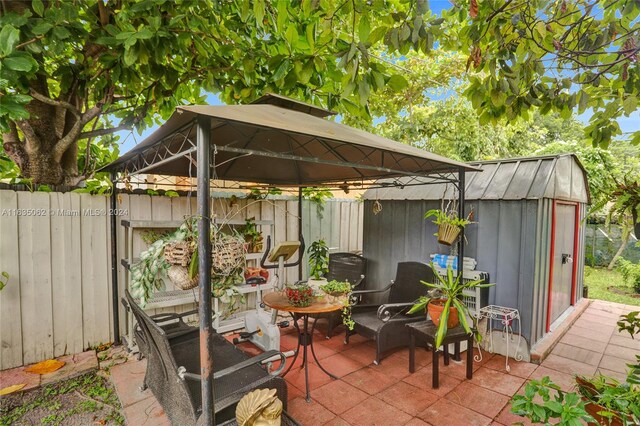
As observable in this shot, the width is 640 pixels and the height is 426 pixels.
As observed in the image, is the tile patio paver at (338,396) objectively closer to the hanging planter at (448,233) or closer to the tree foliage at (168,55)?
the hanging planter at (448,233)

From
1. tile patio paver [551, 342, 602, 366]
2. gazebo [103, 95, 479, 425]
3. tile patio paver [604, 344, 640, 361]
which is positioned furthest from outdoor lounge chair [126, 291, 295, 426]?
tile patio paver [604, 344, 640, 361]

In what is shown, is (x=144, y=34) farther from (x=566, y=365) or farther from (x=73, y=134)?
(x=566, y=365)

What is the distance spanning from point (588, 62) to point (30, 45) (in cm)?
459

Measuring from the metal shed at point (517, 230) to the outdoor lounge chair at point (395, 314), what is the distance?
692 millimetres

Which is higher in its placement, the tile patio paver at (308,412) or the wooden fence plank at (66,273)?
the wooden fence plank at (66,273)

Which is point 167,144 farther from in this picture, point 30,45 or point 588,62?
point 588,62

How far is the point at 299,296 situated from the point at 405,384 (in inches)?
54.5

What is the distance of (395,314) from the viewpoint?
3.80 meters

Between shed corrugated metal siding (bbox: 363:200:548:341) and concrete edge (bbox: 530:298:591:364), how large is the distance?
22 cm

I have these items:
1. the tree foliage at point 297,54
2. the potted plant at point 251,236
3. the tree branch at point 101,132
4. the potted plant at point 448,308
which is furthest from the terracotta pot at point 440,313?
the tree branch at point 101,132

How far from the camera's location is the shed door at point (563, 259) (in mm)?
4297

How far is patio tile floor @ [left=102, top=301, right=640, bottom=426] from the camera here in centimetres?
262

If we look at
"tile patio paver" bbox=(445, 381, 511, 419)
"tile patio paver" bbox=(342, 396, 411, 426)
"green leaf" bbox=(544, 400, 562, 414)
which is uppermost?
"green leaf" bbox=(544, 400, 562, 414)

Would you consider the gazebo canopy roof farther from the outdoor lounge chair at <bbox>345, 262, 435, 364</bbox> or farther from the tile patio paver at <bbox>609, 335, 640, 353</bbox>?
the tile patio paver at <bbox>609, 335, 640, 353</bbox>
